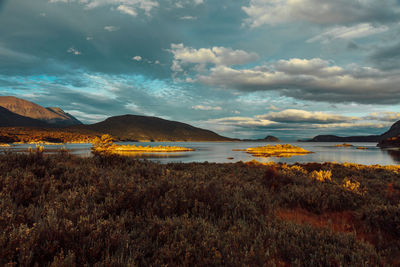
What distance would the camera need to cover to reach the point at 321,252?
2.88 metres

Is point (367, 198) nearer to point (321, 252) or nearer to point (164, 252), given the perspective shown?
point (321, 252)

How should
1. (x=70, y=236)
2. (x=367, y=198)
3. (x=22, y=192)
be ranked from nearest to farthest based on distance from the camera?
(x=70, y=236)
(x=22, y=192)
(x=367, y=198)

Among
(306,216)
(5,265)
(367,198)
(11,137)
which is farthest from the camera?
(11,137)

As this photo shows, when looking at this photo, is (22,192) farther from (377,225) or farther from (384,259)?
(377,225)

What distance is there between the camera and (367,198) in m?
7.06

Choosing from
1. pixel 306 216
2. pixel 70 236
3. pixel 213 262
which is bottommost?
pixel 306 216

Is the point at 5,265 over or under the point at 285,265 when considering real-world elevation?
over

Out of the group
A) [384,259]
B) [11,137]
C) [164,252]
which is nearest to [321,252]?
[384,259]

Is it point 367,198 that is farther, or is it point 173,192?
point 367,198

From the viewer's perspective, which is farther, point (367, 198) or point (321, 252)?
point (367, 198)

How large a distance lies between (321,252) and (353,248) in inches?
28.7

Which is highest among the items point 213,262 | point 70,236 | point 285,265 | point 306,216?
point 70,236

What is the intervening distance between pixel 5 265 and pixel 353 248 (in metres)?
4.42

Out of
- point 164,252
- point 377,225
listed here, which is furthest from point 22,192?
point 377,225
